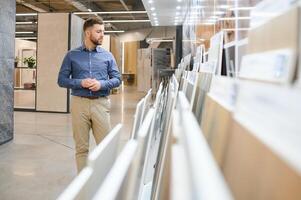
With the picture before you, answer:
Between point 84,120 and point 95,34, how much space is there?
0.74m

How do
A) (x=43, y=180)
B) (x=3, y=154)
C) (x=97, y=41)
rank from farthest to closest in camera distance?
(x=3, y=154) < (x=43, y=180) < (x=97, y=41)

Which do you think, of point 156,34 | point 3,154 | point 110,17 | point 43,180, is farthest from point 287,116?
point 156,34

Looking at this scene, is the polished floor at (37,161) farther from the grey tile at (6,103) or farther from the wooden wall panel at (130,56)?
the wooden wall panel at (130,56)

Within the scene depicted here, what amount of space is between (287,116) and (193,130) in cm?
15

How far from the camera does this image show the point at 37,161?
14.3 feet

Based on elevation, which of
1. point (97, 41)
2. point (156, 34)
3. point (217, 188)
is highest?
point (156, 34)

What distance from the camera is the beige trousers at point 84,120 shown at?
293cm

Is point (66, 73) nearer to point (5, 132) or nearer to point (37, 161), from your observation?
point (37, 161)

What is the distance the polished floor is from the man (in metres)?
0.70

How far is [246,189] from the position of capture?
749 millimetres

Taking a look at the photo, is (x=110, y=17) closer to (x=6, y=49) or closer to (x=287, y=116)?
(x=6, y=49)

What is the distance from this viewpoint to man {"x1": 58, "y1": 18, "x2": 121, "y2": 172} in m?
2.93

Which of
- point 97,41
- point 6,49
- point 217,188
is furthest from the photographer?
point 6,49

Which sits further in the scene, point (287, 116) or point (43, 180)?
point (43, 180)
